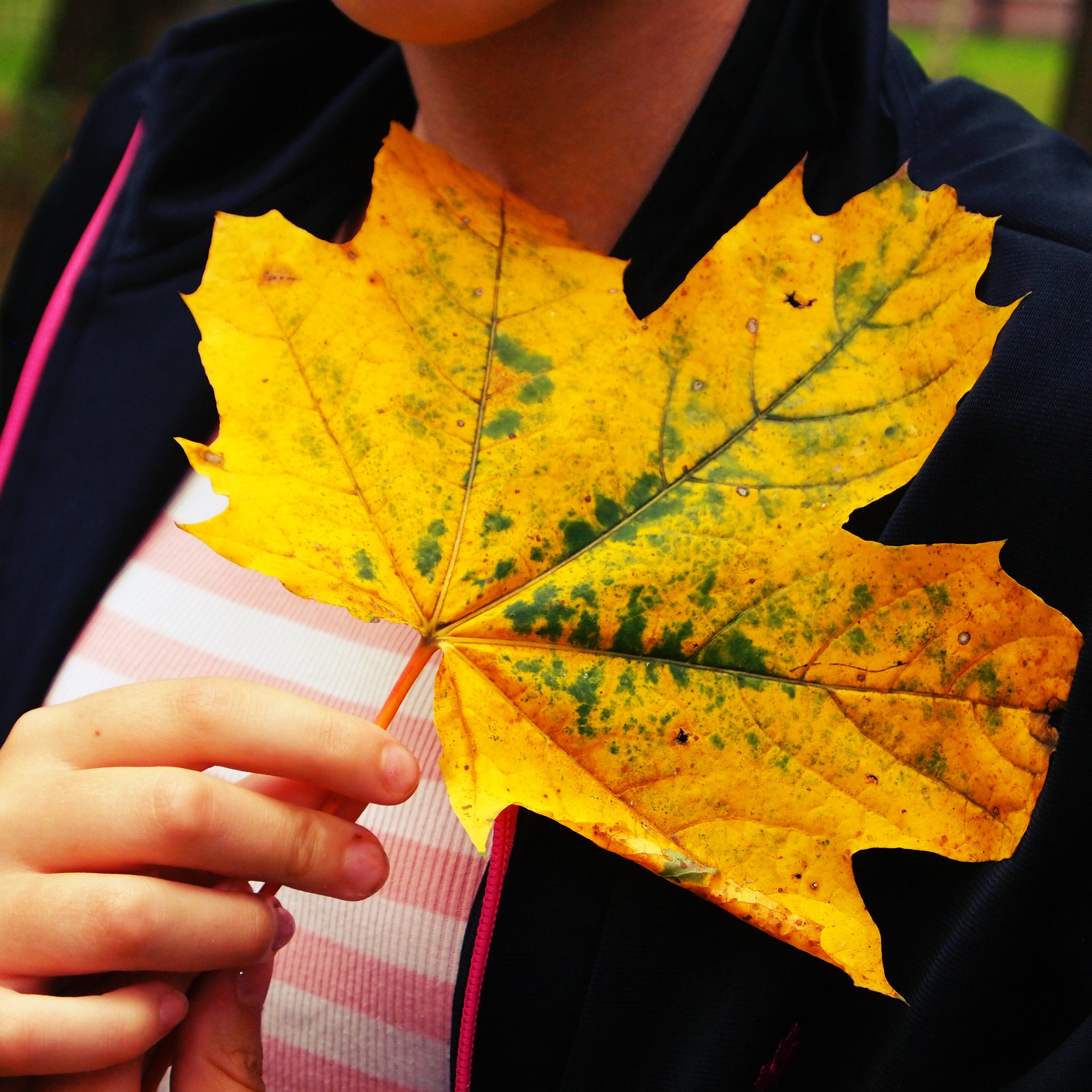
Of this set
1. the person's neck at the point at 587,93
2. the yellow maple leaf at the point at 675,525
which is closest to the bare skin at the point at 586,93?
the person's neck at the point at 587,93

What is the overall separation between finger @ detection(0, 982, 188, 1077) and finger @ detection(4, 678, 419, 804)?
13cm

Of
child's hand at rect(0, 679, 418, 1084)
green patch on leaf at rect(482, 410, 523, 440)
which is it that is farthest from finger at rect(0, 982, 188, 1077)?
green patch on leaf at rect(482, 410, 523, 440)

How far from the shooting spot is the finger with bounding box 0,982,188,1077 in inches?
20.9

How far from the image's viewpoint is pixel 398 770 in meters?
0.56

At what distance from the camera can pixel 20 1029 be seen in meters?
0.53

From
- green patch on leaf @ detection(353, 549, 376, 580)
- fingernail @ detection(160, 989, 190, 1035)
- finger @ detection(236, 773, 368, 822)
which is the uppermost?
green patch on leaf @ detection(353, 549, 376, 580)

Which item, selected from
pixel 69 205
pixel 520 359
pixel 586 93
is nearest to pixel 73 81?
pixel 69 205

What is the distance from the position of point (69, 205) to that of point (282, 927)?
3.61ft

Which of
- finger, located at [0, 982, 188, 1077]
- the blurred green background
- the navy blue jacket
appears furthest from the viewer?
the blurred green background

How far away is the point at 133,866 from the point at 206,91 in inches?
37.2

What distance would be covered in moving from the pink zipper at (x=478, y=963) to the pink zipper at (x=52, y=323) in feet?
2.50

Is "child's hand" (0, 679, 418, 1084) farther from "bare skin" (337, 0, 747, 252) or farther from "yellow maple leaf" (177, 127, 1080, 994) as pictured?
"bare skin" (337, 0, 747, 252)

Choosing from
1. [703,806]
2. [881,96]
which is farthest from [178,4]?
[703,806]

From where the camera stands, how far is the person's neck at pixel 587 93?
A: 853mm
